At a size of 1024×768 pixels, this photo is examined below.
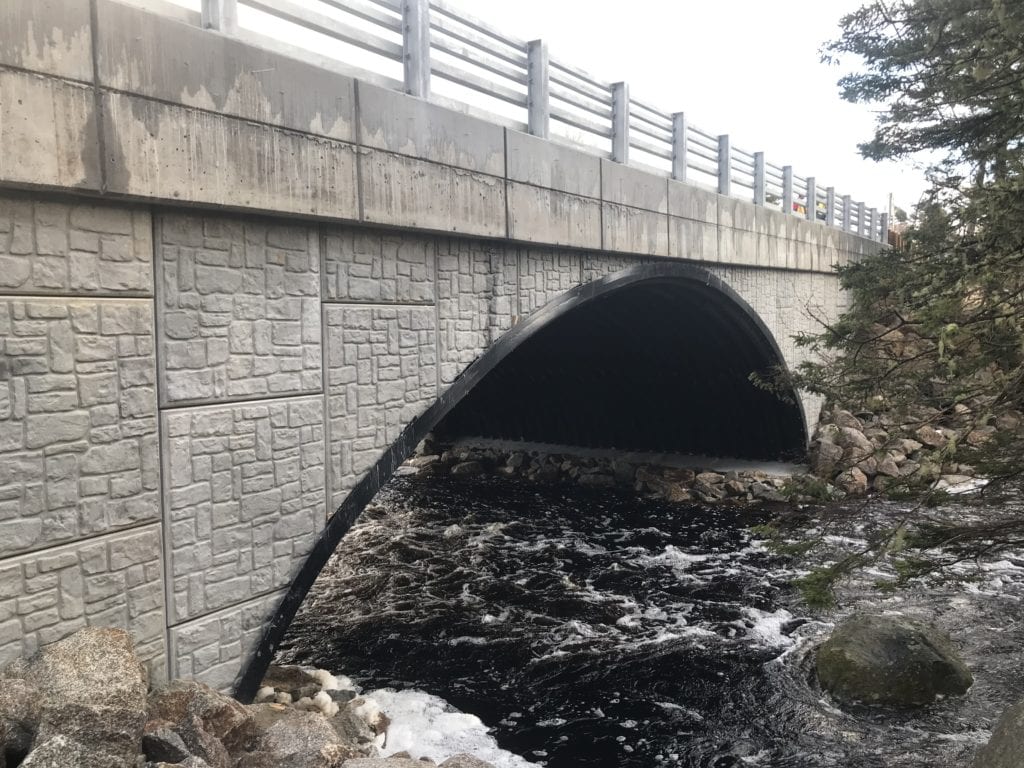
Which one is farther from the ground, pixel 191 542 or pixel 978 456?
pixel 978 456

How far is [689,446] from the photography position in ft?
54.4

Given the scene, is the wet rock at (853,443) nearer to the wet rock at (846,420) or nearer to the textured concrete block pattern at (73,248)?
the wet rock at (846,420)

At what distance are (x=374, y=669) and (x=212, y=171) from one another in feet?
15.9

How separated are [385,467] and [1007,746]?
423 centimetres

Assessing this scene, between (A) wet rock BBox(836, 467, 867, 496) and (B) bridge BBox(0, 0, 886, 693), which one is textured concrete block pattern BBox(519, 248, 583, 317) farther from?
(A) wet rock BBox(836, 467, 867, 496)

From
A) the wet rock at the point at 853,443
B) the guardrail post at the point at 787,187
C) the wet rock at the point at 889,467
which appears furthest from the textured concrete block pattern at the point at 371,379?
the wet rock at the point at 853,443

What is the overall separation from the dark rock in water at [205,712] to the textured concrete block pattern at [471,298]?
284 cm

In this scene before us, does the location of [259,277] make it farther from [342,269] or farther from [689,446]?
[689,446]

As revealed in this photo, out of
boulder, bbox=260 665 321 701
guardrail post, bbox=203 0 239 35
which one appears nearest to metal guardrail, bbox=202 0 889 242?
guardrail post, bbox=203 0 239 35

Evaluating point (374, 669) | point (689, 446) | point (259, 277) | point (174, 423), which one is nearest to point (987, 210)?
point (259, 277)

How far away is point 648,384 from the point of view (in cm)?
1595

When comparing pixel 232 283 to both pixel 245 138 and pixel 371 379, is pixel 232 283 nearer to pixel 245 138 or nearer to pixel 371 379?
pixel 245 138

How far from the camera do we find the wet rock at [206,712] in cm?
407

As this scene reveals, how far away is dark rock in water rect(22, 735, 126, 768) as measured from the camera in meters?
3.14
